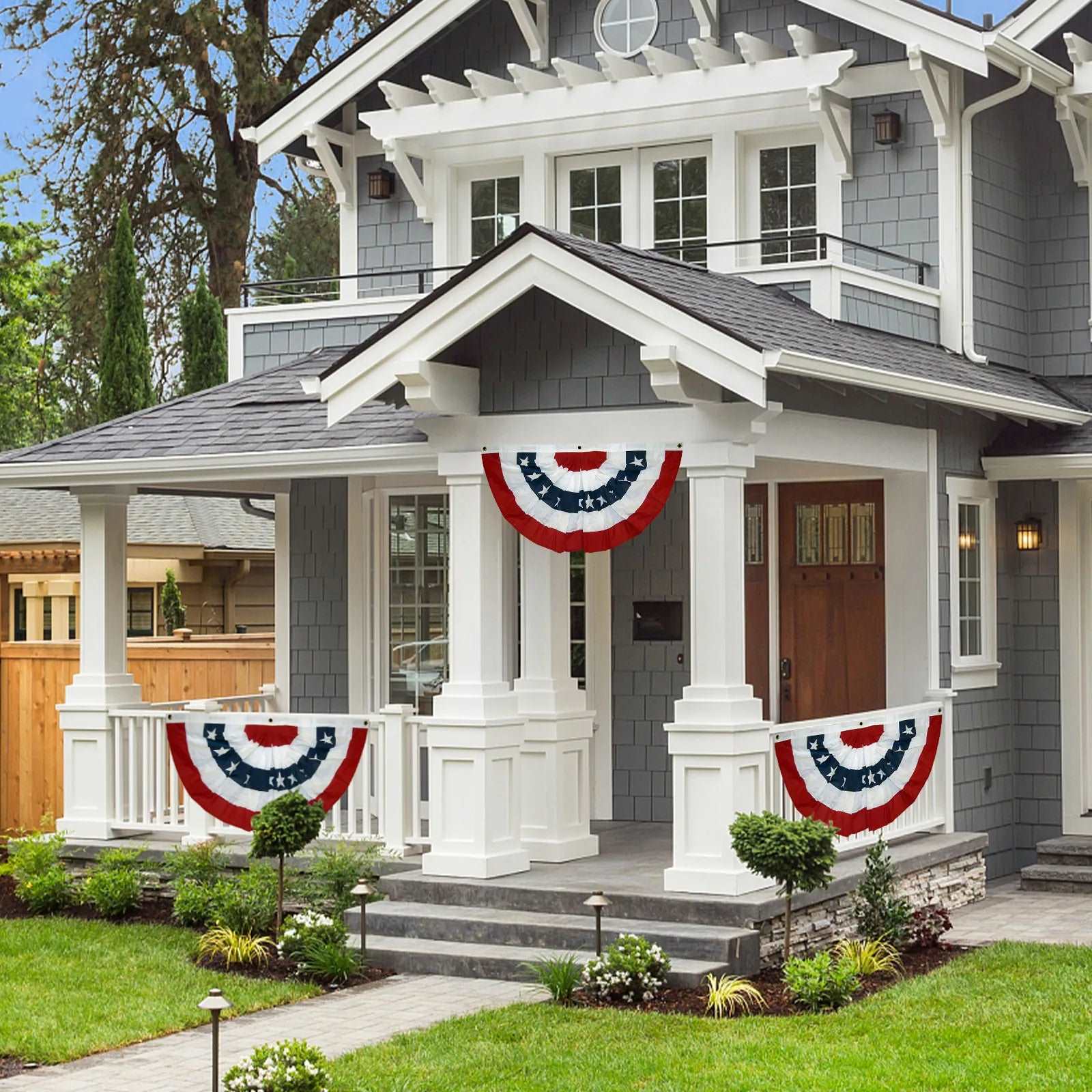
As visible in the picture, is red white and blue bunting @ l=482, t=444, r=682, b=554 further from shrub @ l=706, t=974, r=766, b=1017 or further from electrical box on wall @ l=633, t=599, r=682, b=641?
electrical box on wall @ l=633, t=599, r=682, b=641

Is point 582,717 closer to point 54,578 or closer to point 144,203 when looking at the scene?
point 54,578

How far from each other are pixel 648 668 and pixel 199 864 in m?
3.46

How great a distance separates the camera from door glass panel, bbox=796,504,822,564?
1288 centimetres

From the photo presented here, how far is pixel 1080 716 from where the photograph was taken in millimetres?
13164

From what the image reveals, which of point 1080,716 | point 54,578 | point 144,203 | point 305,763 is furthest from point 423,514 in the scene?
point 144,203

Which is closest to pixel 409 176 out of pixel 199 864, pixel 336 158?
pixel 336 158

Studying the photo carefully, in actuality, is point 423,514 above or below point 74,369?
below

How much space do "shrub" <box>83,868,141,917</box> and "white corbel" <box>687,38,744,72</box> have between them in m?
6.48

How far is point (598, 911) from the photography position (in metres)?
9.30

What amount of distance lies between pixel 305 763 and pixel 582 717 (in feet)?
5.51

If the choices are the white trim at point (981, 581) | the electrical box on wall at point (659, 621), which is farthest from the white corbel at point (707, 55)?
the electrical box on wall at point (659, 621)

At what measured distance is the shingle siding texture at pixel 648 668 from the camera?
1302 cm

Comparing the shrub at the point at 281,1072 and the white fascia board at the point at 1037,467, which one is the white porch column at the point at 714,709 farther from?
the white fascia board at the point at 1037,467

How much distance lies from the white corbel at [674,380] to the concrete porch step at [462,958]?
2843mm
